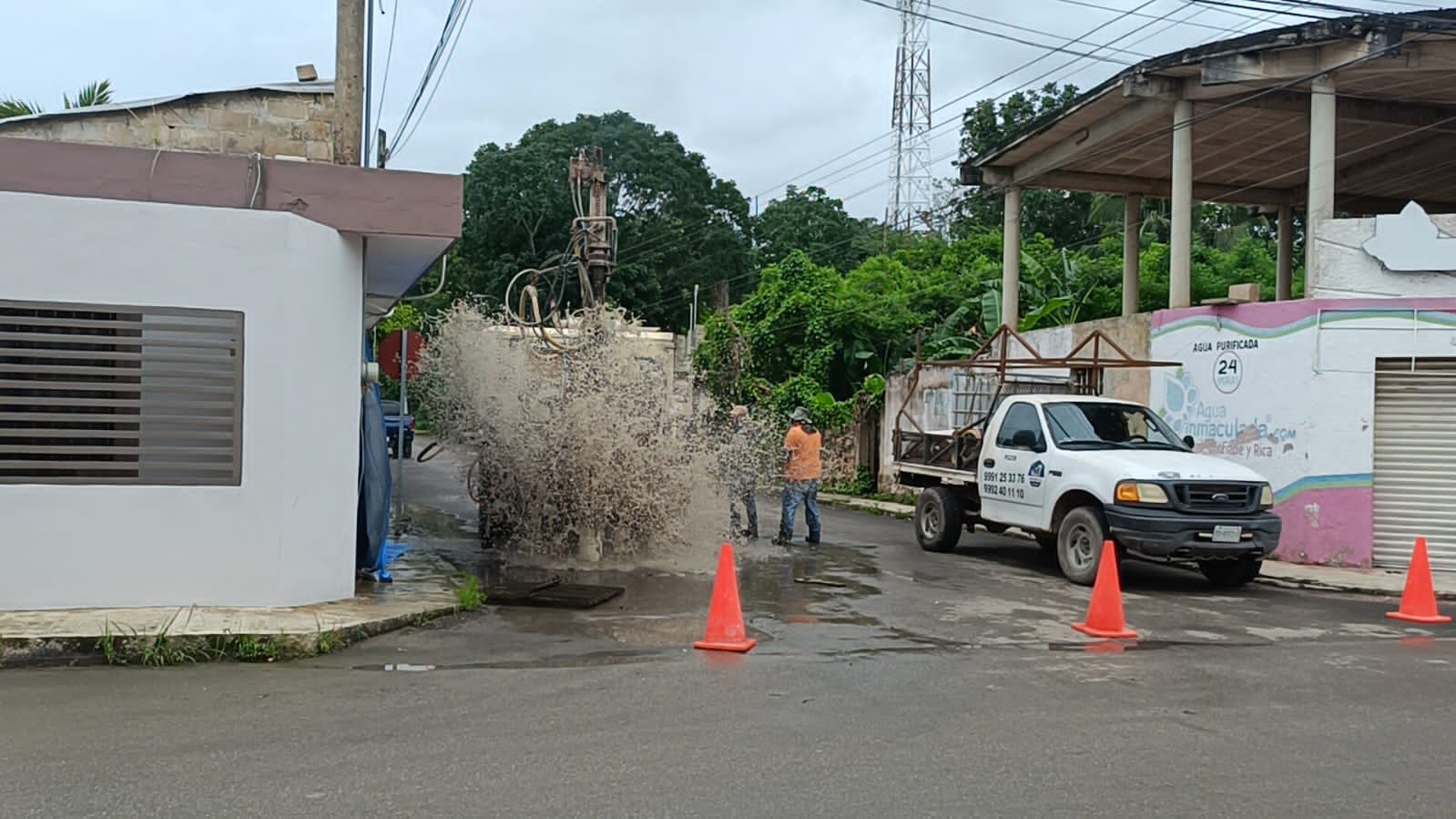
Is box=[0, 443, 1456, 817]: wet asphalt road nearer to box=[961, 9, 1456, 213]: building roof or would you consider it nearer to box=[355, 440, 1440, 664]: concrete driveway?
box=[355, 440, 1440, 664]: concrete driveway

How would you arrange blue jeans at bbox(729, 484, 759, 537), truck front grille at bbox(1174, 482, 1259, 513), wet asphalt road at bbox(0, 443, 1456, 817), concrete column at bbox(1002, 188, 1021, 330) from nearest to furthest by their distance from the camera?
wet asphalt road at bbox(0, 443, 1456, 817) < truck front grille at bbox(1174, 482, 1259, 513) < blue jeans at bbox(729, 484, 759, 537) < concrete column at bbox(1002, 188, 1021, 330)

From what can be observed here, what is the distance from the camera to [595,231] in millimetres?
13664

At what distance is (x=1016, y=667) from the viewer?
782 cm

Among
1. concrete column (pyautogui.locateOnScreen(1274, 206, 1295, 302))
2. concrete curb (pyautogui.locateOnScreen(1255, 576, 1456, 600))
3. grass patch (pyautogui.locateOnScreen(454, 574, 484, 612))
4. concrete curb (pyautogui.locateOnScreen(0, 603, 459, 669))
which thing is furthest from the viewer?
concrete column (pyautogui.locateOnScreen(1274, 206, 1295, 302))

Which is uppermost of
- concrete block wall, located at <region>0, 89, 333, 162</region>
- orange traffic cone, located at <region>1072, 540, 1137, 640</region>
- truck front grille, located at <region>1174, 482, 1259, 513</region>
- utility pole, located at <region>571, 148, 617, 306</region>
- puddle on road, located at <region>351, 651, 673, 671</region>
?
concrete block wall, located at <region>0, 89, 333, 162</region>

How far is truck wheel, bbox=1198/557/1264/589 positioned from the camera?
12.3m

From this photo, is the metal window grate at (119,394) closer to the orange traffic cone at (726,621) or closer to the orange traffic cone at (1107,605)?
the orange traffic cone at (726,621)

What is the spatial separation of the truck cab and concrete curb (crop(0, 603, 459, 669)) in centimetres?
735

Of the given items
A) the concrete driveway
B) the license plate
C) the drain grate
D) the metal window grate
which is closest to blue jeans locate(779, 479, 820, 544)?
the concrete driveway

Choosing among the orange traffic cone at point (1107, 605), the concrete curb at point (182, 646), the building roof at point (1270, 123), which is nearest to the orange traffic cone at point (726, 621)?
the concrete curb at point (182, 646)

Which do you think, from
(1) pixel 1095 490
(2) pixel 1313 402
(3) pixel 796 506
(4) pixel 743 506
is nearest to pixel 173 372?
(4) pixel 743 506

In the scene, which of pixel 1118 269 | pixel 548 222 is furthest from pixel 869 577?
pixel 548 222

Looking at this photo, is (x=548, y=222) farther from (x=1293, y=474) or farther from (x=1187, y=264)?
(x=1293, y=474)

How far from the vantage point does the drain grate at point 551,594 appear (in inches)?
392
